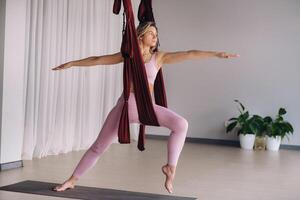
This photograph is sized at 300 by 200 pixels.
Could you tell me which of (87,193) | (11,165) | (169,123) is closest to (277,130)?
(11,165)

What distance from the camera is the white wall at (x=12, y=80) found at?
542 cm

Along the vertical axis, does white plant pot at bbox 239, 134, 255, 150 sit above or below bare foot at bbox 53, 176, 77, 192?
below

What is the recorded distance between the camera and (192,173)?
18.7ft

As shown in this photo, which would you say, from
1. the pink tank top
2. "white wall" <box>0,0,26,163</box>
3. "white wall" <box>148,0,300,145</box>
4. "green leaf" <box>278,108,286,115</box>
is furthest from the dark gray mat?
"white wall" <box>148,0,300,145</box>

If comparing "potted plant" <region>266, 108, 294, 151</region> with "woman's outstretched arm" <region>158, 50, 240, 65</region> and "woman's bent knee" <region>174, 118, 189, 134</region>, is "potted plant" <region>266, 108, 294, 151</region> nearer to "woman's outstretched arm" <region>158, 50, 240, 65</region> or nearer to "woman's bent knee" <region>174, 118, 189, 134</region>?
"woman's outstretched arm" <region>158, 50, 240, 65</region>

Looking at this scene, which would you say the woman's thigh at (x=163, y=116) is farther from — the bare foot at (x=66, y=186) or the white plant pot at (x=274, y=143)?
the white plant pot at (x=274, y=143)

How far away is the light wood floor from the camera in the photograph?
4.68m

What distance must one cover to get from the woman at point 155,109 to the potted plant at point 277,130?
4.64 metres

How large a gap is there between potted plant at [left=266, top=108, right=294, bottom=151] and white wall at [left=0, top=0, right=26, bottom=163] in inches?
172

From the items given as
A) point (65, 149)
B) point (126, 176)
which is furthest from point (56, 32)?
point (126, 176)

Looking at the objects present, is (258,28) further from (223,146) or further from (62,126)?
(62,126)

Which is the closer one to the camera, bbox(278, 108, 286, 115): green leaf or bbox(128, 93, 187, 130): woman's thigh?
bbox(128, 93, 187, 130): woman's thigh

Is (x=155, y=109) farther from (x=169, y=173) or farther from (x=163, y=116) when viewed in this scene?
(x=169, y=173)

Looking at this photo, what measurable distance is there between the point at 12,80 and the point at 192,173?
92.2 inches
